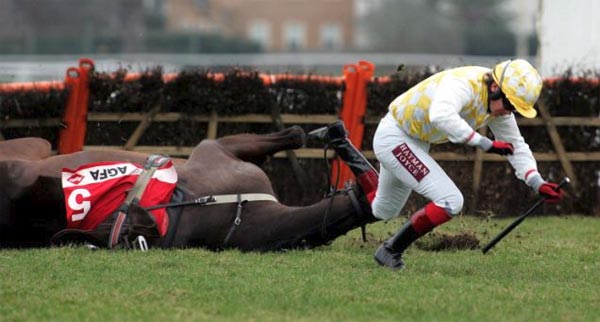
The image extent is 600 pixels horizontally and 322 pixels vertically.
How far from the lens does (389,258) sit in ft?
27.8

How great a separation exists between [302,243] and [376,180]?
30.2 inches

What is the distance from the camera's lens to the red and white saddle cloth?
29.4 feet

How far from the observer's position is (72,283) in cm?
775

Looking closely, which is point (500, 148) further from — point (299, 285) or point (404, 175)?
point (299, 285)

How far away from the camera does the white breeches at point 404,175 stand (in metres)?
8.21

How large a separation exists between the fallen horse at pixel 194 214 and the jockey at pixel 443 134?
471 millimetres

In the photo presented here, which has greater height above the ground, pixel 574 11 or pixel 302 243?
pixel 574 11

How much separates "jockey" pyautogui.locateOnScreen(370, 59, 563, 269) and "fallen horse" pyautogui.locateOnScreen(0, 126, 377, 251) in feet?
1.55

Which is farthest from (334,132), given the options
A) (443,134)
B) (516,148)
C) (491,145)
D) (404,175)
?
(491,145)

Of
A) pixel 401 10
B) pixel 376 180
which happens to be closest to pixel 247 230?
pixel 376 180

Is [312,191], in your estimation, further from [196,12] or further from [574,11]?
[196,12]

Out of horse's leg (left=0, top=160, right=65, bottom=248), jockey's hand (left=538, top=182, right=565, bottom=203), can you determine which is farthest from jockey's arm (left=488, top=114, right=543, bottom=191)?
horse's leg (left=0, top=160, right=65, bottom=248)

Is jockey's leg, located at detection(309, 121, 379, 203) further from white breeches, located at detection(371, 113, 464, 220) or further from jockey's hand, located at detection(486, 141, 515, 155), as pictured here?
jockey's hand, located at detection(486, 141, 515, 155)

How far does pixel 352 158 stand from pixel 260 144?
111cm
